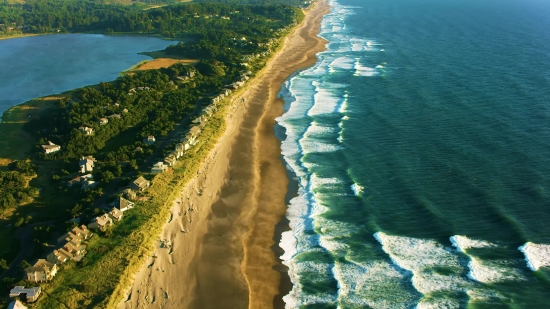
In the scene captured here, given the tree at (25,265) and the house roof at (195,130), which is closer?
the tree at (25,265)

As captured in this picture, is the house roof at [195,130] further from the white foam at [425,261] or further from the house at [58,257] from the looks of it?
the white foam at [425,261]

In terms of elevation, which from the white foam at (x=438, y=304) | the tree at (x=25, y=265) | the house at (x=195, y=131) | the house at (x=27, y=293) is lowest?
the house at (x=27, y=293)

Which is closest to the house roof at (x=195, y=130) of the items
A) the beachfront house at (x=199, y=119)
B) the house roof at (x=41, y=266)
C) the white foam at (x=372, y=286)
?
the beachfront house at (x=199, y=119)

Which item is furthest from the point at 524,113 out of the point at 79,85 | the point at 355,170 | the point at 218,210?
the point at 79,85

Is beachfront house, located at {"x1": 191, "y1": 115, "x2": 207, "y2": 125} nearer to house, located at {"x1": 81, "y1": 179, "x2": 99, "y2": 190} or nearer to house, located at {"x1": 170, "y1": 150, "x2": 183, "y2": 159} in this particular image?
house, located at {"x1": 170, "y1": 150, "x2": 183, "y2": 159}

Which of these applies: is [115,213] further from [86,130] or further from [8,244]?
[86,130]

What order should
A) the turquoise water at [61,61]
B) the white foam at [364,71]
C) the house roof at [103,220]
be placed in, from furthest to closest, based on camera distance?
the white foam at [364,71] → the turquoise water at [61,61] → the house roof at [103,220]

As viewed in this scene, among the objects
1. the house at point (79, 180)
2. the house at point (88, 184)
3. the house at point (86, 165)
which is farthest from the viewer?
the house at point (86, 165)

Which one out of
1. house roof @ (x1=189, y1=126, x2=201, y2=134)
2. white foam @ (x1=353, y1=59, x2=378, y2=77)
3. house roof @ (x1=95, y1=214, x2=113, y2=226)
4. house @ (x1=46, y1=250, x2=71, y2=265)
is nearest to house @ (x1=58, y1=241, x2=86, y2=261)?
house @ (x1=46, y1=250, x2=71, y2=265)
